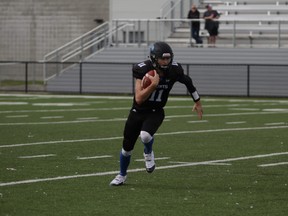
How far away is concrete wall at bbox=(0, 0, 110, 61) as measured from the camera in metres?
43.4

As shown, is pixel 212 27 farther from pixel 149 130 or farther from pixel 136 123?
Result: pixel 149 130

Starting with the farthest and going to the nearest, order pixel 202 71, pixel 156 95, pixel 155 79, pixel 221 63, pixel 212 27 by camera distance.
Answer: pixel 212 27 < pixel 221 63 < pixel 202 71 < pixel 156 95 < pixel 155 79

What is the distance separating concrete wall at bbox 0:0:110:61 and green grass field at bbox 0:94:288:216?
19.2m

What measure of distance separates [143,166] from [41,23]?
3140 centimetres

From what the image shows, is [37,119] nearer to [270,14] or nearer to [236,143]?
[236,143]

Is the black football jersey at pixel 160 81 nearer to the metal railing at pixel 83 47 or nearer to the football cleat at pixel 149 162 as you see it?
the football cleat at pixel 149 162

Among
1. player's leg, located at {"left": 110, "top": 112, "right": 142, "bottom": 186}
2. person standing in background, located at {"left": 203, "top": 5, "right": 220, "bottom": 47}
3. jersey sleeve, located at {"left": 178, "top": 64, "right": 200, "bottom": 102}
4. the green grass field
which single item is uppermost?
person standing in background, located at {"left": 203, "top": 5, "right": 220, "bottom": 47}

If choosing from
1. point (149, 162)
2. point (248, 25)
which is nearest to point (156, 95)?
point (149, 162)

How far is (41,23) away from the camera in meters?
44.1

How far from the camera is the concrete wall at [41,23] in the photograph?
43406mm

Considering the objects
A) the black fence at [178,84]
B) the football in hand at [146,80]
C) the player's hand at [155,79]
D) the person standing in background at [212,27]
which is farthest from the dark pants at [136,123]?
the person standing in background at [212,27]

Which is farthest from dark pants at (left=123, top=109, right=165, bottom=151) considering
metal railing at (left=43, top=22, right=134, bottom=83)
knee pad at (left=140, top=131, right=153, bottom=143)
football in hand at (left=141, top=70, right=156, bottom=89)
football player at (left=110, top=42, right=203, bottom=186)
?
metal railing at (left=43, top=22, right=134, bottom=83)

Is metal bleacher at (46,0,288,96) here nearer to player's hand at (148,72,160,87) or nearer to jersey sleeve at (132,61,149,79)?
jersey sleeve at (132,61,149,79)

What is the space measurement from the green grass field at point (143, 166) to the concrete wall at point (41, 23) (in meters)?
19.2
